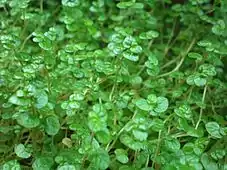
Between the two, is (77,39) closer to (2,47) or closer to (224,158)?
(2,47)

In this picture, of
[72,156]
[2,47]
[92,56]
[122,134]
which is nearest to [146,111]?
[122,134]

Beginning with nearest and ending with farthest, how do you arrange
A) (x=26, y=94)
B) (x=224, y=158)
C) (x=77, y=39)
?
1. (x=26, y=94)
2. (x=224, y=158)
3. (x=77, y=39)

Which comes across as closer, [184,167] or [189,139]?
[184,167]

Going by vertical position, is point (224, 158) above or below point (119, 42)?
below

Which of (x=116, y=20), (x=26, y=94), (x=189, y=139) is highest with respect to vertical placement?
(x=26, y=94)

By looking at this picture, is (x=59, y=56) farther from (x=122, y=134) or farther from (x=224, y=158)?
(x=224, y=158)

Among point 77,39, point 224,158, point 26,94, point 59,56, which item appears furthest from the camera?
point 77,39
